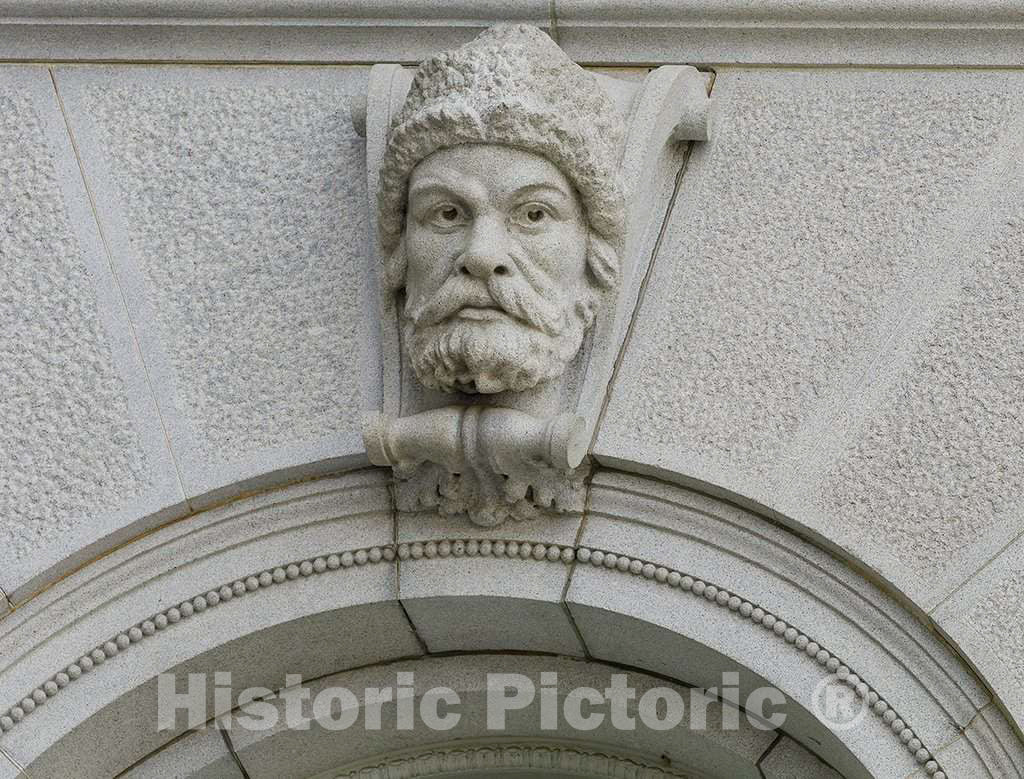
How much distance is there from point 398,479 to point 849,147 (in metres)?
1.04

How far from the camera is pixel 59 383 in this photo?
3645 millimetres

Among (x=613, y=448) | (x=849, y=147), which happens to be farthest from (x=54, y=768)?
(x=849, y=147)

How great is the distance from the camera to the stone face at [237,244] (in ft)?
11.9

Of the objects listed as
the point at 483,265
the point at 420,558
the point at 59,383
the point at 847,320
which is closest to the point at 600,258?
the point at 483,265

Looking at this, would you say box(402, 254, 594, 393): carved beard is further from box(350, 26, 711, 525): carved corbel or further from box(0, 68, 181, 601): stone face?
box(0, 68, 181, 601): stone face

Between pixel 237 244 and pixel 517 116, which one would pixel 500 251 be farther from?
pixel 237 244

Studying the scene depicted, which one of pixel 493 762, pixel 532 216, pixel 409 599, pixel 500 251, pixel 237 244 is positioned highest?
pixel 237 244

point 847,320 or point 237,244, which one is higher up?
point 237,244

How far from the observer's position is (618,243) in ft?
11.5

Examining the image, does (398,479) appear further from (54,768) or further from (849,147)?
(849,147)

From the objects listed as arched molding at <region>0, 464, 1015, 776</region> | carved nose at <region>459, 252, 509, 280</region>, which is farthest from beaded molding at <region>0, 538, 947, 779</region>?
carved nose at <region>459, 252, 509, 280</region>

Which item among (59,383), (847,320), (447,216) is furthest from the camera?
(59,383)

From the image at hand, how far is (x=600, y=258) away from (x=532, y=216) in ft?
0.53

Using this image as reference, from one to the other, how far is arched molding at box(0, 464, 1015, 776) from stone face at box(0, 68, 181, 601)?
3.4 inches
